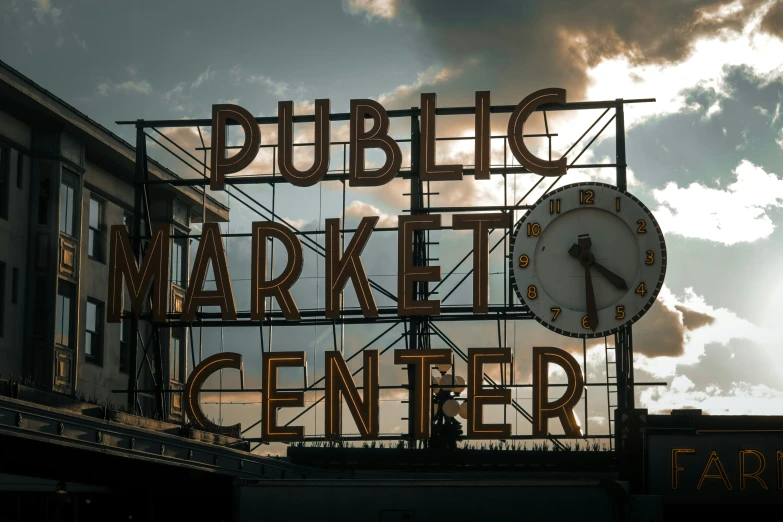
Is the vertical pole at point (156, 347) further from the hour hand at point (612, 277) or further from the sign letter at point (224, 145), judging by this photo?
the hour hand at point (612, 277)

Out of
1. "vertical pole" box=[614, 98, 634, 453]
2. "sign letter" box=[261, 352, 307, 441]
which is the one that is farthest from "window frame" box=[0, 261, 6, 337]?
"vertical pole" box=[614, 98, 634, 453]

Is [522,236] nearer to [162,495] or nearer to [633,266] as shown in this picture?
[633,266]

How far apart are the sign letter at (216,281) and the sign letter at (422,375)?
5.69 metres

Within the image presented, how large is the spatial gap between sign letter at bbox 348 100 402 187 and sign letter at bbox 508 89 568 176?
11.7 feet

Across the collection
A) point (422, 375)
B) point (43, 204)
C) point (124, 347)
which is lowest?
point (422, 375)

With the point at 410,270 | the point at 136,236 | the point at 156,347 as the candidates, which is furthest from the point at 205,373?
the point at 410,270

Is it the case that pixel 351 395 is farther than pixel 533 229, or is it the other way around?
pixel 533 229

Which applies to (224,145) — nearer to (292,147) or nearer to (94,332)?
(292,147)

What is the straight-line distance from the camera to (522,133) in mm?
38250

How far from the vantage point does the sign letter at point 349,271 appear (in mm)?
37531

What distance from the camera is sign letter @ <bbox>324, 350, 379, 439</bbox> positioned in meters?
A: 36.2

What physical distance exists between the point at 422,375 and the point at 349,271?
3.97 meters

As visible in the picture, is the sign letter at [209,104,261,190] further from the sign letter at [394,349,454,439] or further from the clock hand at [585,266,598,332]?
the clock hand at [585,266,598,332]

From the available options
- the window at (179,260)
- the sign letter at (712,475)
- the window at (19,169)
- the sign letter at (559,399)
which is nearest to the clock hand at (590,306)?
the sign letter at (559,399)
